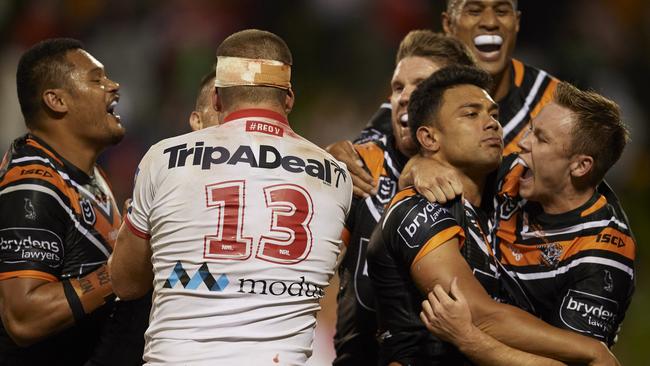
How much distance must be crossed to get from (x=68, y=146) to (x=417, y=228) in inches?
81.6

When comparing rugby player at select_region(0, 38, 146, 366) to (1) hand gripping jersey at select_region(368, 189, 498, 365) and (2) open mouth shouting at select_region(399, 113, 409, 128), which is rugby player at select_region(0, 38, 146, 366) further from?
(2) open mouth shouting at select_region(399, 113, 409, 128)

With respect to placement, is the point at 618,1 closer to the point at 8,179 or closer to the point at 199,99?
the point at 199,99

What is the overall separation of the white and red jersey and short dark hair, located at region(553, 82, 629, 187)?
4.84 feet

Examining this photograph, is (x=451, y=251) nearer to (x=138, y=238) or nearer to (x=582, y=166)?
(x=582, y=166)

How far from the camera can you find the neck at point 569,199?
5.26 metres

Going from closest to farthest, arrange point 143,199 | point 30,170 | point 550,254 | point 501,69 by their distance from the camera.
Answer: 1. point 143,199
2. point 550,254
3. point 30,170
4. point 501,69

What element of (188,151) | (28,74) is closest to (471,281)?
(188,151)

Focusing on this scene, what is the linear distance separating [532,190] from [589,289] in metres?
0.62

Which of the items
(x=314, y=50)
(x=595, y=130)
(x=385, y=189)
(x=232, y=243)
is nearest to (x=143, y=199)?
(x=232, y=243)

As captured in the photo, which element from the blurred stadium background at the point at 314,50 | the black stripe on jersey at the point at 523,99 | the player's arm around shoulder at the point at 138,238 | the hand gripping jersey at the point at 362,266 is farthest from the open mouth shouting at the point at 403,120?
the blurred stadium background at the point at 314,50

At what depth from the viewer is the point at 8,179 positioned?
5352 millimetres

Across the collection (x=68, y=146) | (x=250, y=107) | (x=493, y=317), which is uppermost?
(x=68, y=146)

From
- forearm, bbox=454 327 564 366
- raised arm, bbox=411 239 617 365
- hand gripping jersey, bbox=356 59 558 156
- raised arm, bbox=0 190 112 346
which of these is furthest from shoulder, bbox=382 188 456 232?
raised arm, bbox=0 190 112 346

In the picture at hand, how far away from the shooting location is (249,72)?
4566 mm
